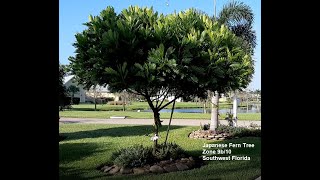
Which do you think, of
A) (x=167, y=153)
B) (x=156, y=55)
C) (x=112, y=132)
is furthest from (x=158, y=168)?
(x=112, y=132)

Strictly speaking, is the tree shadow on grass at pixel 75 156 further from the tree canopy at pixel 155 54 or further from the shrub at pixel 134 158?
the tree canopy at pixel 155 54

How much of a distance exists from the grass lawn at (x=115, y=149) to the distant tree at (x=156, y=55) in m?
1.30

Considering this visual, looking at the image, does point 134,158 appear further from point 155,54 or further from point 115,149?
point 115,149

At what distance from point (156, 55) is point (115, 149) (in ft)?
13.3

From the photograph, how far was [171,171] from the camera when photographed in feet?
22.0

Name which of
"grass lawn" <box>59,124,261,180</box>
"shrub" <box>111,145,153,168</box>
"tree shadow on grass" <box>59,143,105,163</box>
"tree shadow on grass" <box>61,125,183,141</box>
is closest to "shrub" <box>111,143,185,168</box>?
"shrub" <box>111,145,153,168</box>

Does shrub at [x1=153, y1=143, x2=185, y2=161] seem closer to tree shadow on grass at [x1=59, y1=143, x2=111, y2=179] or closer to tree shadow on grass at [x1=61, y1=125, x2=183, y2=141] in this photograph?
tree shadow on grass at [x1=59, y1=143, x2=111, y2=179]

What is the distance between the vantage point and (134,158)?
6.81m

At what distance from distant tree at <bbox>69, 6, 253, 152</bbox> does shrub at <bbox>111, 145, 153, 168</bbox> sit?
0.34 m

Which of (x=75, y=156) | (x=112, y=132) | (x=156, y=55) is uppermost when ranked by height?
(x=156, y=55)

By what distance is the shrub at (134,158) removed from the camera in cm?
675
